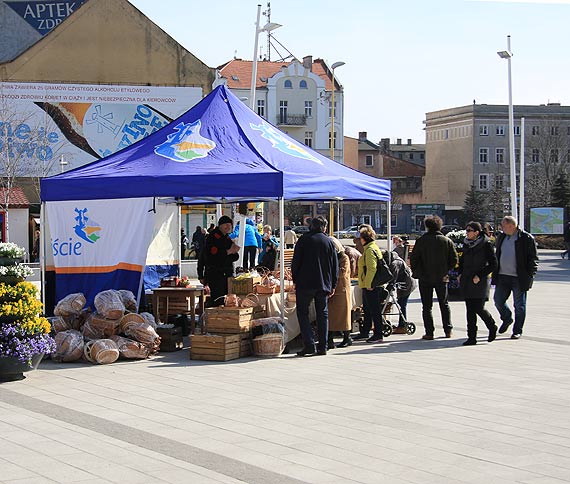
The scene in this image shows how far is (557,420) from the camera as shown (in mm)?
8344

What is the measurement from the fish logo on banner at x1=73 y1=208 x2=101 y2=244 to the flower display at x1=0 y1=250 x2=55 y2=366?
389cm

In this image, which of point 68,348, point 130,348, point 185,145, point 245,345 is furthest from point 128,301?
point 185,145

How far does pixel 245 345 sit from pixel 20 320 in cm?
311

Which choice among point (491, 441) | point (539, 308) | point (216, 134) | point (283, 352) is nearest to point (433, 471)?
point (491, 441)

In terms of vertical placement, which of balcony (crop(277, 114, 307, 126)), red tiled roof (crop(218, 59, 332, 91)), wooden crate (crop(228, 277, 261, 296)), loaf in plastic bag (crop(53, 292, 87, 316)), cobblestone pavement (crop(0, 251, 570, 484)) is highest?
red tiled roof (crop(218, 59, 332, 91))

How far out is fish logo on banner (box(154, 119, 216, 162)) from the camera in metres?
13.4

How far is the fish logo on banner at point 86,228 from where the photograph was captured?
15148 mm

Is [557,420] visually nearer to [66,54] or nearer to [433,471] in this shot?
[433,471]

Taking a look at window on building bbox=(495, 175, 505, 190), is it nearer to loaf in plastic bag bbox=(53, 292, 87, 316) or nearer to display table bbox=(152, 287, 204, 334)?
display table bbox=(152, 287, 204, 334)

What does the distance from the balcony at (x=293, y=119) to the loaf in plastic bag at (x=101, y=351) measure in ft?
239

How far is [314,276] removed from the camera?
12.4m

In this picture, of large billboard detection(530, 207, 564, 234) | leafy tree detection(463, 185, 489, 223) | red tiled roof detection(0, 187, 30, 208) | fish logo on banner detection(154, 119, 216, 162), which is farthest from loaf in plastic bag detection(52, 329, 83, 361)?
leafy tree detection(463, 185, 489, 223)

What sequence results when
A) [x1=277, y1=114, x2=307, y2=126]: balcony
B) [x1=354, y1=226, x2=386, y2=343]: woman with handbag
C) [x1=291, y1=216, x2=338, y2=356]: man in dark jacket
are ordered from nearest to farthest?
[x1=291, y1=216, x2=338, y2=356]: man in dark jacket → [x1=354, y1=226, x2=386, y2=343]: woman with handbag → [x1=277, y1=114, x2=307, y2=126]: balcony

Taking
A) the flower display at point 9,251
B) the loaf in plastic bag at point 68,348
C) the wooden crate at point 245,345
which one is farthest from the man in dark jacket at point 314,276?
the flower display at point 9,251
